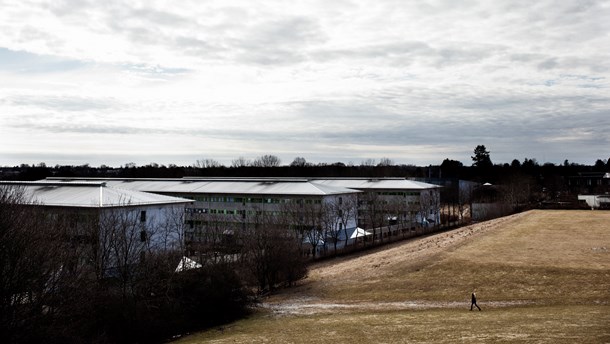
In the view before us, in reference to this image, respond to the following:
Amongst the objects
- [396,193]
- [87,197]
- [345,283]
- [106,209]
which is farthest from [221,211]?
[345,283]

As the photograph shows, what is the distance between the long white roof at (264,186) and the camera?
283 feet

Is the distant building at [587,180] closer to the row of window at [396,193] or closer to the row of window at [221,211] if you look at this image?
the row of window at [396,193]

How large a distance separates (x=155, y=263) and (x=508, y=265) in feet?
93.2

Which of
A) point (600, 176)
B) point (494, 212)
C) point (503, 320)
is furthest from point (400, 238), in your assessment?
point (600, 176)

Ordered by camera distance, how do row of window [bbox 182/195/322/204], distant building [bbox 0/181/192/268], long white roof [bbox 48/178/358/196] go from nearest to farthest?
distant building [bbox 0/181/192/268]
row of window [bbox 182/195/322/204]
long white roof [bbox 48/178/358/196]

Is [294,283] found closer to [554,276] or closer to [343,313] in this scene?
[343,313]

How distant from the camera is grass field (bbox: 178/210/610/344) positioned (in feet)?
83.4

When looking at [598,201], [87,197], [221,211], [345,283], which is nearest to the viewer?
[345,283]

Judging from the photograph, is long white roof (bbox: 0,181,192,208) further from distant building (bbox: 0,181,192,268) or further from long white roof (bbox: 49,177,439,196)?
long white roof (bbox: 49,177,439,196)

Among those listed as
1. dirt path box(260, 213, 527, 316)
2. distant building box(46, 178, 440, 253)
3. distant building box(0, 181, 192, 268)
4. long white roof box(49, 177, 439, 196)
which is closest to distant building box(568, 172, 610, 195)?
long white roof box(49, 177, 439, 196)

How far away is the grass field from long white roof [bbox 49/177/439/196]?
29.0 meters

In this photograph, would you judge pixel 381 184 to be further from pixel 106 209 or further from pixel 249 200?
pixel 106 209

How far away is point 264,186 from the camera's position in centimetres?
9100

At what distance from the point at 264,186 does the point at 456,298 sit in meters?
58.0
